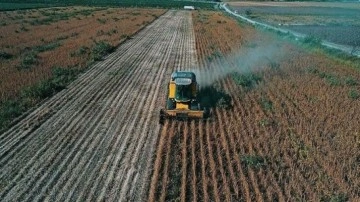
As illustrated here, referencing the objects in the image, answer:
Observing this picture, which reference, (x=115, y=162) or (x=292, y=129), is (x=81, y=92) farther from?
(x=292, y=129)

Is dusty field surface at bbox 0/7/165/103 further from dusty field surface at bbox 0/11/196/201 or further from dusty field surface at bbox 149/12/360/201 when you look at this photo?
dusty field surface at bbox 149/12/360/201

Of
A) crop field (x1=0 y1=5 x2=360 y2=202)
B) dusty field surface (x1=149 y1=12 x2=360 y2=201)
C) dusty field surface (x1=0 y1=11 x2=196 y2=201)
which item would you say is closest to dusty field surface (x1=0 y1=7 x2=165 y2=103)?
crop field (x1=0 y1=5 x2=360 y2=202)

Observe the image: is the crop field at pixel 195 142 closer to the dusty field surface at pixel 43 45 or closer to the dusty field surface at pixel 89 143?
the dusty field surface at pixel 89 143

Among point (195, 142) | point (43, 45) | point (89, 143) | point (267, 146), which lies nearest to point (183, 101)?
point (195, 142)

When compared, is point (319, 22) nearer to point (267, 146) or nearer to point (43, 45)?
point (43, 45)

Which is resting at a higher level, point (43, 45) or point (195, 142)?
point (43, 45)

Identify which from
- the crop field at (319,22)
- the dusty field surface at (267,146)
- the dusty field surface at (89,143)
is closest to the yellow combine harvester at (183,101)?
the dusty field surface at (267,146)
